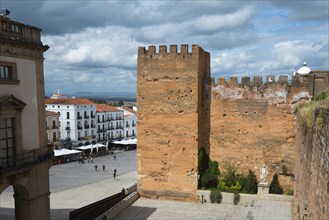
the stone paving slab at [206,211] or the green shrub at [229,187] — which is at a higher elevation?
the green shrub at [229,187]

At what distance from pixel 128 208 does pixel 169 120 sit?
5573 mm

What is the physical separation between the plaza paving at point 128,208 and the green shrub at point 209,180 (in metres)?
1.39

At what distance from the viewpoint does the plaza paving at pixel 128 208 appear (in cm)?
1770

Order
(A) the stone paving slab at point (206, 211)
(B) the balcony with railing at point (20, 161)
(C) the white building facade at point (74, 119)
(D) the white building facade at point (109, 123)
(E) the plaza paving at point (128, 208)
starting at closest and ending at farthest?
(B) the balcony with railing at point (20, 161)
(A) the stone paving slab at point (206, 211)
(E) the plaza paving at point (128, 208)
(C) the white building facade at point (74, 119)
(D) the white building facade at point (109, 123)

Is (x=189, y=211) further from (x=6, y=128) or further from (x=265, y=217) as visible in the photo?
(x=6, y=128)

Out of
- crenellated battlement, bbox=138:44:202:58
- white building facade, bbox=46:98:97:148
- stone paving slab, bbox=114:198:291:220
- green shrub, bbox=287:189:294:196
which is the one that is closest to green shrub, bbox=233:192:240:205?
stone paving slab, bbox=114:198:291:220

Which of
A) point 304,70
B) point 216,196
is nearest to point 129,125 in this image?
point 304,70

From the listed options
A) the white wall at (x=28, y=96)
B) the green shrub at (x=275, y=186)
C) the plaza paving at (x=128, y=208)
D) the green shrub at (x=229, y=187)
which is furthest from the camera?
the green shrub at (x=229, y=187)

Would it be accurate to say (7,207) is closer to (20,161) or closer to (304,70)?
(20,161)

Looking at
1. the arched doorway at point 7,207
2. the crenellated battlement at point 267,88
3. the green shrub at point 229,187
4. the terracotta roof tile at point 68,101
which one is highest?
the crenellated battlement at point 267,88

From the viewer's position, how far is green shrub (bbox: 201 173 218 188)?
2053cm

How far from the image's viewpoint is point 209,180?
2053cm

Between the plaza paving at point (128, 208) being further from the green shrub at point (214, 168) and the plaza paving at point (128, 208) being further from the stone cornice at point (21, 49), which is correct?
the stone cornice at point (21, 49)

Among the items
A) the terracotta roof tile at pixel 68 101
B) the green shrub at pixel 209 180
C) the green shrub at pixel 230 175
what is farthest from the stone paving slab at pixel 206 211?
the terracotta roof tile at pixel 68 101
